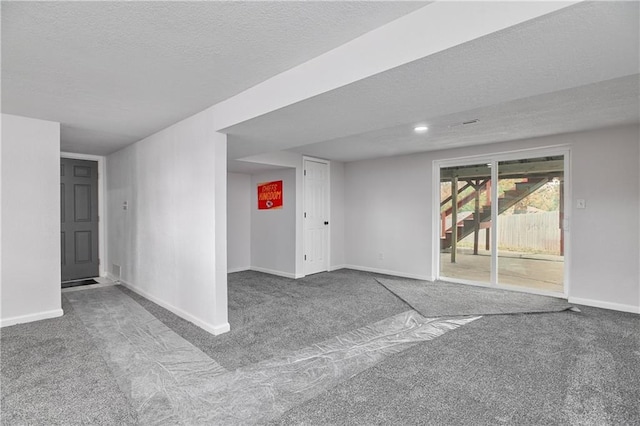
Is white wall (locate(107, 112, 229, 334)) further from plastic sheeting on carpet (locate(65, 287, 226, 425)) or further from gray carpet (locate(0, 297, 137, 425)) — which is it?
gray carpet (locate(0, 297, 137, 425))

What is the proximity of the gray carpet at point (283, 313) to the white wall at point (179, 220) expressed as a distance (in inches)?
8.7

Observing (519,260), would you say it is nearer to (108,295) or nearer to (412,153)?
(412,153)

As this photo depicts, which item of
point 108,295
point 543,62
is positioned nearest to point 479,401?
point 543,62

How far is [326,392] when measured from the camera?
2.16 metres

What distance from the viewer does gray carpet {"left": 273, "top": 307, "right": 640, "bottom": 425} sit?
1.92 meters

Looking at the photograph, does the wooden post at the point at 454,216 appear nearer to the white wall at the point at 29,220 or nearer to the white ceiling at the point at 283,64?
the white ceiling at the point at 283,64

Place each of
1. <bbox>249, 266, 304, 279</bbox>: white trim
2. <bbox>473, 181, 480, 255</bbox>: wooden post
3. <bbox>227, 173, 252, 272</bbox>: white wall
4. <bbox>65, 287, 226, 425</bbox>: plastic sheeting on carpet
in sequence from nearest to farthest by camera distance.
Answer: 1. <bbox>65, 287, 226, 425</bbox>: plastic sheeting on carpet
2. <bbox>473, 181, 480, 255</bbox>: wooden post
3. <bbox>249, 266, 304, 279</bbox>: white trim
4. <bbox>227, 173, 252, 272</bbox>: white wall

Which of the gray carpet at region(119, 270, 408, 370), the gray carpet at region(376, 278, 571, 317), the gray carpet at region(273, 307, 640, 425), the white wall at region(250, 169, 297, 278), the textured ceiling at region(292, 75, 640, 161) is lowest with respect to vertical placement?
the gray carpet at region(273, 307, 640, 425)

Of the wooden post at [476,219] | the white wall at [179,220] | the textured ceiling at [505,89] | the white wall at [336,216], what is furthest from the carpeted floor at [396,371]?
the white wall at [336,216]

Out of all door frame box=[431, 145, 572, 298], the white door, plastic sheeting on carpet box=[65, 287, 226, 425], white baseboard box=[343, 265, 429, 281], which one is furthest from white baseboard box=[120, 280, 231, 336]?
door frame box=[431, 145, 572, 298]

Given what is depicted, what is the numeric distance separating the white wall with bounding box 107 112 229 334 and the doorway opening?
12.7 feet

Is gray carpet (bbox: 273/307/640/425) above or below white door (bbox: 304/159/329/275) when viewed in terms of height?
below

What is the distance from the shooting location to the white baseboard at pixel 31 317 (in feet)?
11.0

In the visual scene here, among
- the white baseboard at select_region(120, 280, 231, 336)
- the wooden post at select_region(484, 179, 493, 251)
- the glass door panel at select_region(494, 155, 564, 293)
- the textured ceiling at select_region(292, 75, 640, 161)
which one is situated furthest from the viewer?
the wooden post at select_region(484, 179, 493, 251)
